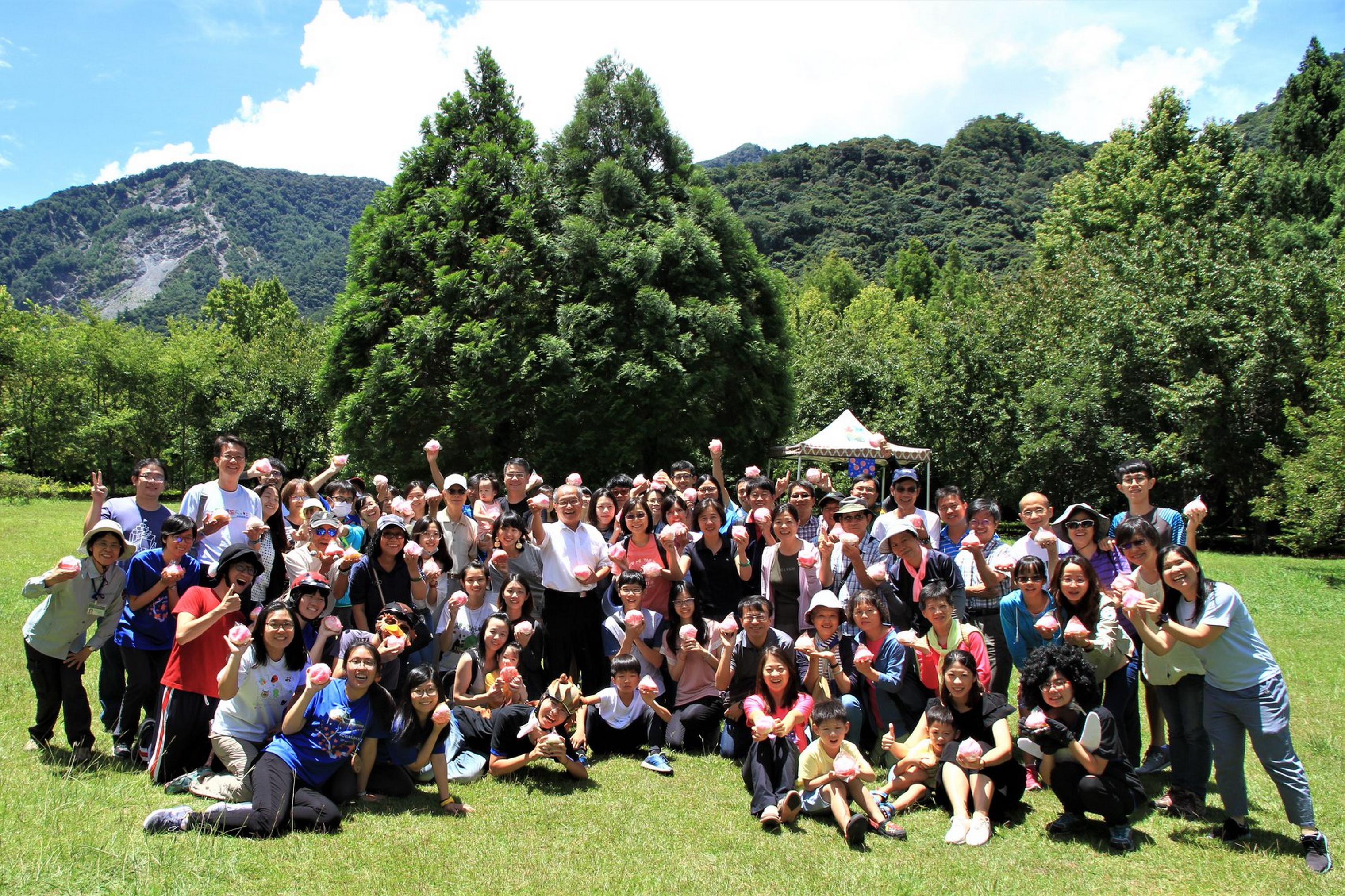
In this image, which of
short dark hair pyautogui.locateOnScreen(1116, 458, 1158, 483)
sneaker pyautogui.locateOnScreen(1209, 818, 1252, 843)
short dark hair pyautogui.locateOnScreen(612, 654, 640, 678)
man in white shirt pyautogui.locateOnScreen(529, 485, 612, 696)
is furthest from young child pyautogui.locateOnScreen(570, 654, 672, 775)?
short dark hair pyautogui.locateOnScreen(1116, 458, 1158, 483)

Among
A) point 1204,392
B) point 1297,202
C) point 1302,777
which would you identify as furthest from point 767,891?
point 1297,202

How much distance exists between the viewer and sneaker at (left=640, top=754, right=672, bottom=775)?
19.1 feet

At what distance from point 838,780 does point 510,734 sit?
2.35m

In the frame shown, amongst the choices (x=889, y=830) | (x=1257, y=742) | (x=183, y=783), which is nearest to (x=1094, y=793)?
(x=1257, y=742)

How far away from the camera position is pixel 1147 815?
514cm

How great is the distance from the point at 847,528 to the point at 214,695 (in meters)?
4.49

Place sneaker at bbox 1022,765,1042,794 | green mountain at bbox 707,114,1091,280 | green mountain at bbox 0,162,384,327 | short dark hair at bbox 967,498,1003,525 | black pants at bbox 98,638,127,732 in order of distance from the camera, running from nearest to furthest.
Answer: sneaker at bbox 1022,765,1042,794 → black pants at bbox 98,638,127,732 → short dark hair at bbox 967,498,1003,525 → green mountain at bbox 707,114,1091,280 → green mountain at bbox 0,162,384,327

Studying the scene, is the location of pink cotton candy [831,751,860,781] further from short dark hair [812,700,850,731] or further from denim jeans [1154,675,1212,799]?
denim jeans [1154,675,1212,799]

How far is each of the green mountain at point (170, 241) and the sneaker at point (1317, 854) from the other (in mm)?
139116

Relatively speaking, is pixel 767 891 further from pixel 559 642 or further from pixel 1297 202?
pixel 1297 202

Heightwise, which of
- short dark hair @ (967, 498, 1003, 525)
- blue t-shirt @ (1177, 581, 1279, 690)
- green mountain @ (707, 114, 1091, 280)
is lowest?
blue t-shirt @ (1177, 581, 1279, 690)

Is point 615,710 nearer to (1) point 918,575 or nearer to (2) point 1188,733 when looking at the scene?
(1) point 918,575

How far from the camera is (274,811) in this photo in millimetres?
4488

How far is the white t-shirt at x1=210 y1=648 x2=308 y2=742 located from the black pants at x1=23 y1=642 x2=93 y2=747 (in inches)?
41.9
